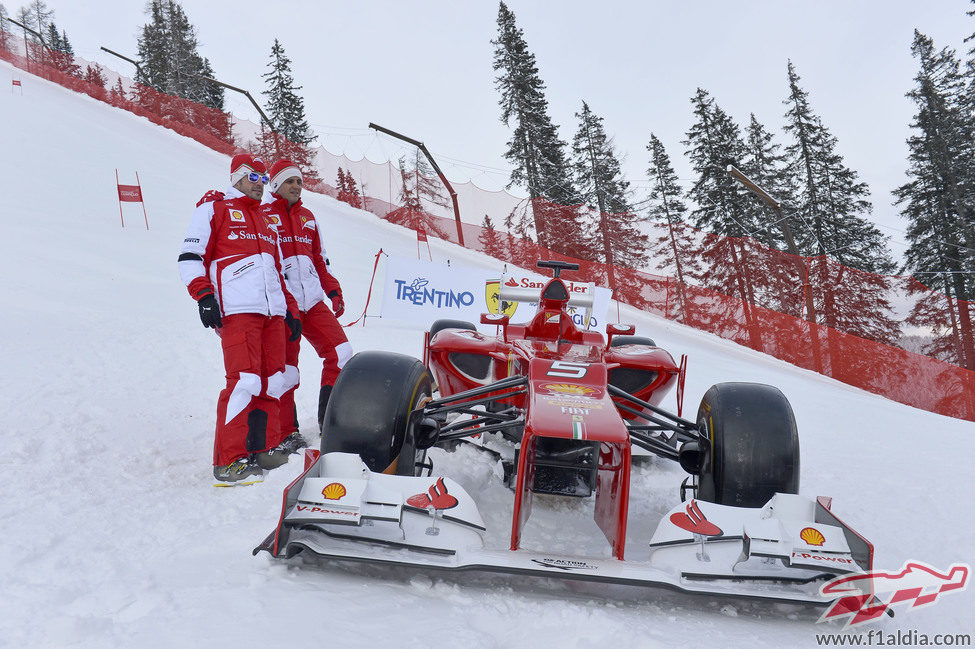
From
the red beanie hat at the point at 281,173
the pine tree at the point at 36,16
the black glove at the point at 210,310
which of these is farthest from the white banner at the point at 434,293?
the pine tree at the point at 36,16

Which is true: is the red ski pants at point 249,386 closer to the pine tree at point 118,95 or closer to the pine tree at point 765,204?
the pine tree at point 765,204

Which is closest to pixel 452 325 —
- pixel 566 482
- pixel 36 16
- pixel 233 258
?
pixel 233 258

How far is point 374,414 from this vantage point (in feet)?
10.7

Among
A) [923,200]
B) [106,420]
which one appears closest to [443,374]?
[106,420]

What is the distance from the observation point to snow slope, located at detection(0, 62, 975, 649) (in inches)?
84.6

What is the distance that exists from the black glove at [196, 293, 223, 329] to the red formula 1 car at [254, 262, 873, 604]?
108 cm

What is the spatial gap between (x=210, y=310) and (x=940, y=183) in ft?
101

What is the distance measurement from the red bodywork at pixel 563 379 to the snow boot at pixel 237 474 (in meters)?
1.41

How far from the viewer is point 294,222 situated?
190 inches

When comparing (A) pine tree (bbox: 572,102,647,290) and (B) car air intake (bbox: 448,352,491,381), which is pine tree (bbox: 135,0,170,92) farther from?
(B) car air intake (bbox: 448,352,491,381)

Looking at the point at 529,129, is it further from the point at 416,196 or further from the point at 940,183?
the point at 940,183

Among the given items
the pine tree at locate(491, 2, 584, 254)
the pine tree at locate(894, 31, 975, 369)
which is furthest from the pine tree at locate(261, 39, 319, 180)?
the pine tree at locate(894, 31, 975, 369)

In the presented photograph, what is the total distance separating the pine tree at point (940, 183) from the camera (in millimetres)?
24219

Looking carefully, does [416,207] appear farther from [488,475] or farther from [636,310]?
[488,475]
